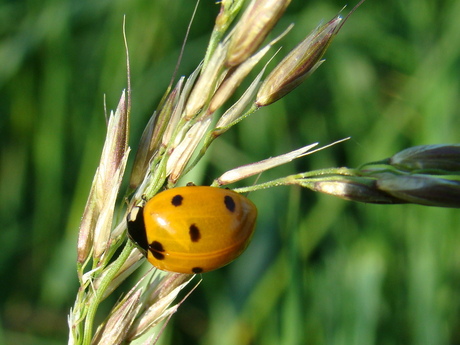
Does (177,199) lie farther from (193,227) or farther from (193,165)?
(193,165)

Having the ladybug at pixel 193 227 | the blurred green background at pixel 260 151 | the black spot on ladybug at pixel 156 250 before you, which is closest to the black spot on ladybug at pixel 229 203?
the ladybug at pixel 193 227

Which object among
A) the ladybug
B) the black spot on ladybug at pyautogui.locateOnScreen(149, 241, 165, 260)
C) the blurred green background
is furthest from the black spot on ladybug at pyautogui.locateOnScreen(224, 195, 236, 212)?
the blurred green background

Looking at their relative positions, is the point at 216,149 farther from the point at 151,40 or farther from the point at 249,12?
the point at 249,12

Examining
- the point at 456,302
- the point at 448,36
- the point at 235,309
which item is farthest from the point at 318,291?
the point at 448,36

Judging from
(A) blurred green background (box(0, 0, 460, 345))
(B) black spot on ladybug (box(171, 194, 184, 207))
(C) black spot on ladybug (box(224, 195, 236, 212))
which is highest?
(B) black spot on ladybug (box(171, 194, 184, 207))

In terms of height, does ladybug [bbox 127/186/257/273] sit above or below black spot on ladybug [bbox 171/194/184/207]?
below

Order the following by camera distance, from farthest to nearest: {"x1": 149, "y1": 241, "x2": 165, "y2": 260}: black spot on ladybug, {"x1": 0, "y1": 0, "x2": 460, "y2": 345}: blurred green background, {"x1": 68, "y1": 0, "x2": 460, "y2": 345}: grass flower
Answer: {"x1": 0, "y1": 0, "x2": 460, "y2": 345}: blurred green background
{"x1": 149, "y1": 241, "x2": 165, "y2": 260}: black spot on ladybug
{"x1": 68, "y1": 0, "x2": 460, "y2": 345}: grass flower

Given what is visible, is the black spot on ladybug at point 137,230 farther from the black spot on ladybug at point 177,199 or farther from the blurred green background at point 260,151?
the blurred green background at point 260,151

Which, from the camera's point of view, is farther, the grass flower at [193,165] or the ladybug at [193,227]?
the ladybug at [193,227]

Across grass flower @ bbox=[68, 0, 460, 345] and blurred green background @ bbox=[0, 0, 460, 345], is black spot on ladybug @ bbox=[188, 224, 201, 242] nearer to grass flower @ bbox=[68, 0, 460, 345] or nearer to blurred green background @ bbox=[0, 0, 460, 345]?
grass flower @ bbox=[68, 0, 460, 345]
